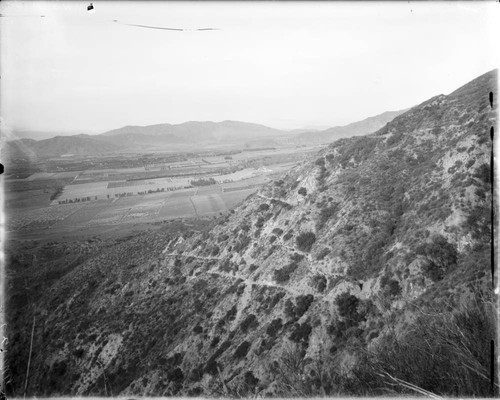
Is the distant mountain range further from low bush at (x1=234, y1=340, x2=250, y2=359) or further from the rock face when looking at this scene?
low bush at (x1=234, y1=340, x2=250, y2=359)

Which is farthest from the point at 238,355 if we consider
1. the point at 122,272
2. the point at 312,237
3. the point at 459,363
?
the point at 122,272

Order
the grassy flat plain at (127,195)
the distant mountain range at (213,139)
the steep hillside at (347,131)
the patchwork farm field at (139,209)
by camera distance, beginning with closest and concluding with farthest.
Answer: the grassy flat plain at (127,195) < the patchwork farm field at (139,209) < the distant mountain range at (213,139) < the steep hillside at (347,131)

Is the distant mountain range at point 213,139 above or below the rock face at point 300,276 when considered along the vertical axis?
above

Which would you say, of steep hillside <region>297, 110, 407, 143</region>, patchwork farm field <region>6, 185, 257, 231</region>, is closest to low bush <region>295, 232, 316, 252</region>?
patchwork farm field <region>6, 185, 257, 231</region>

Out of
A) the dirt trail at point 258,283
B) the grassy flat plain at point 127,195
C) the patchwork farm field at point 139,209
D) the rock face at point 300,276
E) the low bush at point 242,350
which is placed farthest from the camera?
the patchwork farm field at point 139,209

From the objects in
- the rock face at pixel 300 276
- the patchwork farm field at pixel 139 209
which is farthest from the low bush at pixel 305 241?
the patchwork farm field at pixel 139 209

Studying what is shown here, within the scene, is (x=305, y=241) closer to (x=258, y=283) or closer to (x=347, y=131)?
(x=258, y=283)

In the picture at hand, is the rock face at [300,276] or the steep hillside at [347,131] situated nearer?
the rock face at [300,276]

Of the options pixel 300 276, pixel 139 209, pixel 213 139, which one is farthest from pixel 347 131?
pixel 213 139

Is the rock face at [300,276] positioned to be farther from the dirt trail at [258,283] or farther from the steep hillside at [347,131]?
the steep hillside at [347,131]
